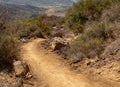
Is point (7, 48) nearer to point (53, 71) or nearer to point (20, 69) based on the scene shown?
point (20, 69)

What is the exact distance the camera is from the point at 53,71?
13172 mm

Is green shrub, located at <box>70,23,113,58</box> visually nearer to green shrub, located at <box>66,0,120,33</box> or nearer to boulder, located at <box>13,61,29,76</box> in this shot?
boulder, located at <box>13,61,29,76</box>

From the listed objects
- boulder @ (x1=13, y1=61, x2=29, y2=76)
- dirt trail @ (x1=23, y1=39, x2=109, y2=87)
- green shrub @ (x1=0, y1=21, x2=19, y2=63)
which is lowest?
dirt trail @ (x1=23, y1=39, x2=109, y2=87)

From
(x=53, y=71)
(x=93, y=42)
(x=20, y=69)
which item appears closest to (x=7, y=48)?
(x=20, y=69)

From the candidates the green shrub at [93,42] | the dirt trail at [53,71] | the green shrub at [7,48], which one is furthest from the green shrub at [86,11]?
the green shrub at [7,48]

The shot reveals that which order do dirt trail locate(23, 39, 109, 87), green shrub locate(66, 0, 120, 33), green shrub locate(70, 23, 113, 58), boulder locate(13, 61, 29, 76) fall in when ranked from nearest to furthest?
dirt trail locate(23, 39, 109, 87)
boulder locate(13, 61, 29, 76)
green shrub locate(70, 23, 113, 58)
green shrub locate(66, 0, 120, 33)

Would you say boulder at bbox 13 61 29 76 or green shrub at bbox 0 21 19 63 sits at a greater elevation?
green shrub at bbox 0 21 19 63

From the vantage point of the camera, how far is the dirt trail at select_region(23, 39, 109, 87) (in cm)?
1121

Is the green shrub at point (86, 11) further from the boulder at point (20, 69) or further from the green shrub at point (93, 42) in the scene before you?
the boulder at point (20, 69)

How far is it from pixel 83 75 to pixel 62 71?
1207mm

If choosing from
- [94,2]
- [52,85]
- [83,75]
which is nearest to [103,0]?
[94,2]

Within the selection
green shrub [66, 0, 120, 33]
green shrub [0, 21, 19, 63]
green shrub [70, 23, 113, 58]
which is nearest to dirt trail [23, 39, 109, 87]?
green shrub [0, 21, 19, 63]

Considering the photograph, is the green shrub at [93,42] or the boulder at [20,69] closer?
the boulder at [20,69]

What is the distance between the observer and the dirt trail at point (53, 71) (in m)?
11.2
